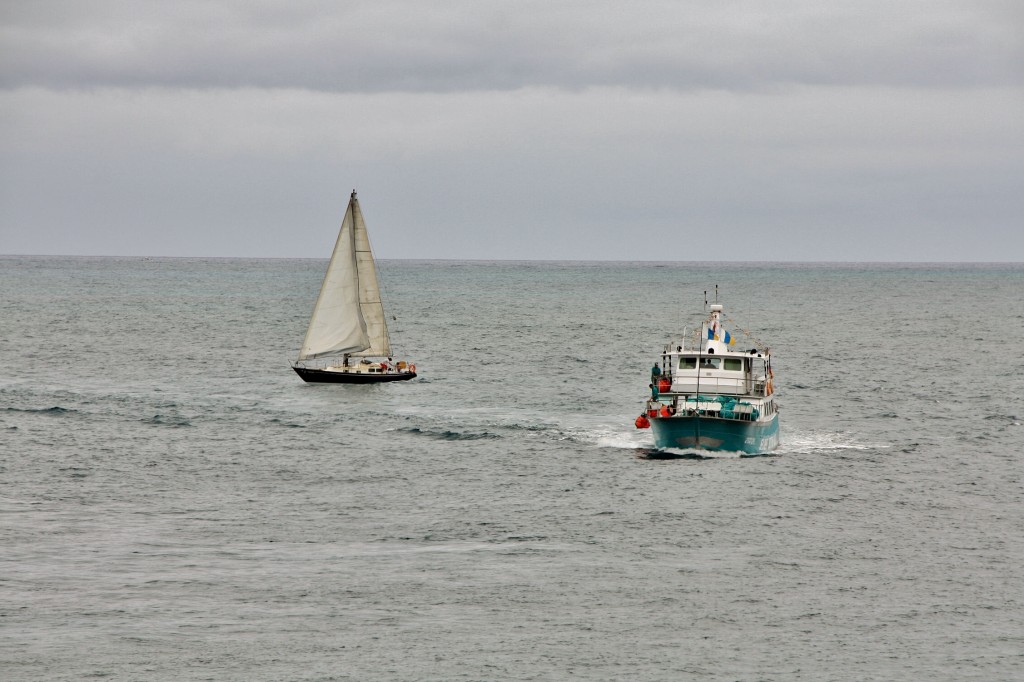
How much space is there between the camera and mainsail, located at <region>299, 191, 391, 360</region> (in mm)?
96938

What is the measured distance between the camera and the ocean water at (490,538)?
37.7 meters

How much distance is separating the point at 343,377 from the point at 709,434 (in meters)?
36.8

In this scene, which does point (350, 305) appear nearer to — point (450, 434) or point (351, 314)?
point (351, 314)

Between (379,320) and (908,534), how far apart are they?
5510 cm

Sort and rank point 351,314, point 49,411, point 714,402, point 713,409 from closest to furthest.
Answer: point 713,409, point 714,402, point 49,411, point 351,314

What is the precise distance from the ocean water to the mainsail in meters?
5.06

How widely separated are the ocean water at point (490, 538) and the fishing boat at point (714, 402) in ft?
3.94

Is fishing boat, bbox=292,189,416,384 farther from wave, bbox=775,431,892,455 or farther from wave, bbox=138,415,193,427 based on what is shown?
wave, bbox=775,431,892,455

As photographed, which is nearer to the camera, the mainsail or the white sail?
the mainsail

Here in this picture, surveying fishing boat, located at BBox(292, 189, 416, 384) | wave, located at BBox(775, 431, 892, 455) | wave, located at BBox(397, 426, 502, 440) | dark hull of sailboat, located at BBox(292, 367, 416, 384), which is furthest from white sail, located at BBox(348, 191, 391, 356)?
wave, located at BBox(775, 431, 892, 455)

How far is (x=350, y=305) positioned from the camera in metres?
97.4

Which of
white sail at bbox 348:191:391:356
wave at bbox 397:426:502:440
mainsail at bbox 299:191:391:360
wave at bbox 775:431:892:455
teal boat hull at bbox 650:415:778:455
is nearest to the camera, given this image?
teal boat hull at bbox 650:415:778:455

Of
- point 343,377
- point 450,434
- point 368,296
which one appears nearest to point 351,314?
point 368,296

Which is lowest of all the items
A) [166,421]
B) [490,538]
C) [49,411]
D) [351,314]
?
[490,538]
